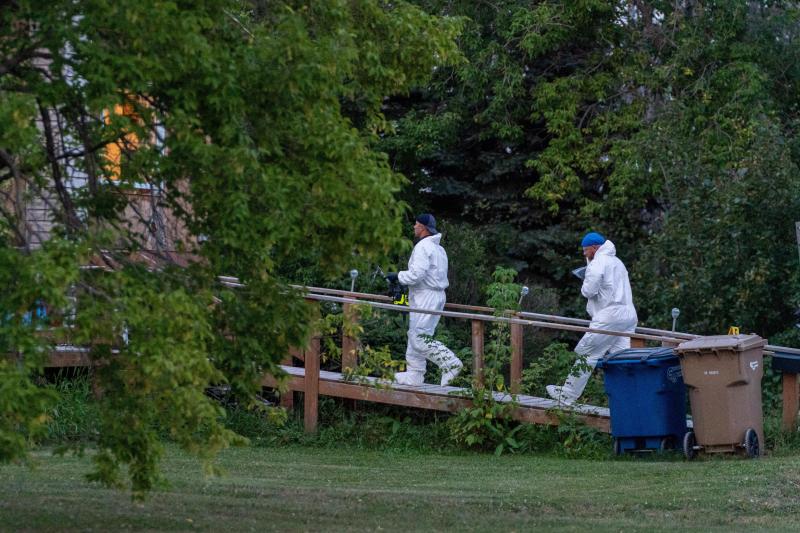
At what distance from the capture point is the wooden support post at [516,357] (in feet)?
45.5

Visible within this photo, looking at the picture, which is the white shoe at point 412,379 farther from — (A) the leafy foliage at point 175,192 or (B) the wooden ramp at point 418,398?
(A) the leafy foliage at point 175,192

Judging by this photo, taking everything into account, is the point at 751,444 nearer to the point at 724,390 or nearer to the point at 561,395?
the point at 724,390

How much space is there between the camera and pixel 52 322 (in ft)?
21.4

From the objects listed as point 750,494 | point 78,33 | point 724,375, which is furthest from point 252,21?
point 724,375

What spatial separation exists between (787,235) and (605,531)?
9.18 meters

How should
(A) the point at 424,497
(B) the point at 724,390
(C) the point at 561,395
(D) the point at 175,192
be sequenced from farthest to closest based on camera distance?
1. (C) the point at 561,395
2. (B) the point at 724,390
3. (A) the point at 424,497
4. (D) the point at 175,192

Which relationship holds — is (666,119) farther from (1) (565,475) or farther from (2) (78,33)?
(2) (78,33)

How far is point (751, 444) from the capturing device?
1217 cm

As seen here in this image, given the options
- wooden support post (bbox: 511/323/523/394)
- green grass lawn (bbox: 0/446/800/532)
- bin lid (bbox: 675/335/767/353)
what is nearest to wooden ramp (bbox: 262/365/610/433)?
wooden support post (bbox: 511/323/523/394)

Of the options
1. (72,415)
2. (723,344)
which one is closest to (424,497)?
(723,344)

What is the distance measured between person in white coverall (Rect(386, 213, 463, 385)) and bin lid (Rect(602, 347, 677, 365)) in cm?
193

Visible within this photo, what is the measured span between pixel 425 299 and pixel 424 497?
442 cm

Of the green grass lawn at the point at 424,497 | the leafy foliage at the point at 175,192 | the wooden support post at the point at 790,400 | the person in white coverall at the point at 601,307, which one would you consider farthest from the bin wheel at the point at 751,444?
the leafy foliage at the point at 175,192

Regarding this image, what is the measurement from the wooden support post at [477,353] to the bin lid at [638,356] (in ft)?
5.44
